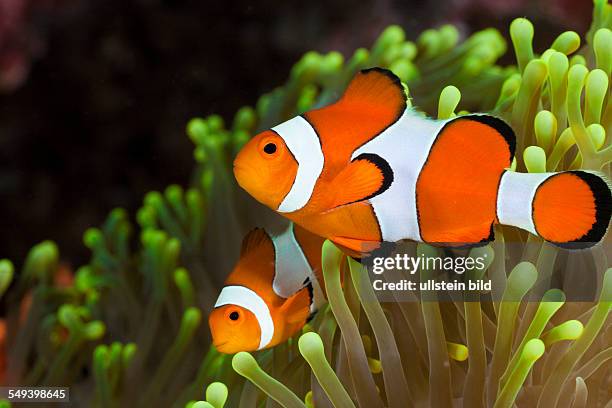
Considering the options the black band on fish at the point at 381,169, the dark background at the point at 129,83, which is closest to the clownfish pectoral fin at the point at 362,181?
the black band on fish at the point at 381,169

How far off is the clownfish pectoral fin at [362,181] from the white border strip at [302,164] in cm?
2

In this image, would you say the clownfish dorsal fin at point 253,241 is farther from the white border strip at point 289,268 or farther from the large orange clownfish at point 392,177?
the large orange clownfish at point 392,177

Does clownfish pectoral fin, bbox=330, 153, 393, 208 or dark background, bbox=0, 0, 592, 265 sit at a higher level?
dark background, bbox=0, 0, 592, 265

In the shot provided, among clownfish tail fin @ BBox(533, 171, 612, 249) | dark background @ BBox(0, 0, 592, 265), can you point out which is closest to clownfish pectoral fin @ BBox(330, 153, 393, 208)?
clownfish tail fin @ BBox(533, 171, 612, 249)

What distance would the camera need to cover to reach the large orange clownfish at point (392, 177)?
1.90ft

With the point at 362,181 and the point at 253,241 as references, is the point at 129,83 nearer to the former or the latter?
the point at 253,241

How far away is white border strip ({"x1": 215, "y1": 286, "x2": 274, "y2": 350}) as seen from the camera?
26.5 inches

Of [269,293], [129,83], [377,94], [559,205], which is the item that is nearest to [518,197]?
[559,205]

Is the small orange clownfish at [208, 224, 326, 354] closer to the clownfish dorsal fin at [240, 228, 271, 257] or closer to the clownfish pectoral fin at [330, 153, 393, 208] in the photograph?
the clownfish dorsal fin at [240, 228, 271, 257]

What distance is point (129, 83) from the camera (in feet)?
4.92

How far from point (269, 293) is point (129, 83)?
3.13 feet

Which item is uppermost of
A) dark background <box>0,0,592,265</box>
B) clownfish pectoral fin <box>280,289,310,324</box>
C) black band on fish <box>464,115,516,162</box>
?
dark background <box>0,0,592,265</box>

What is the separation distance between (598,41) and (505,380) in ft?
1.18

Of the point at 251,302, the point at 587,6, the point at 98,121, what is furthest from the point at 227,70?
the point at 251,302
